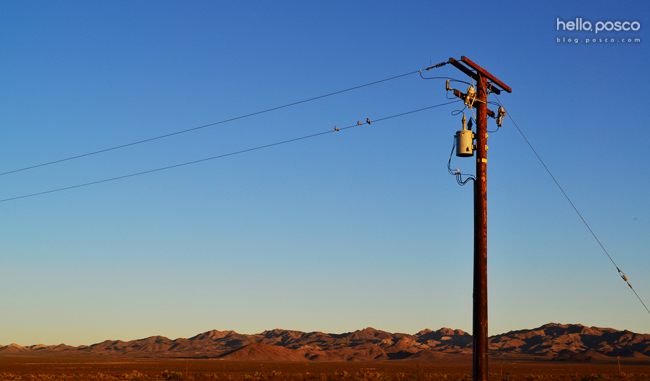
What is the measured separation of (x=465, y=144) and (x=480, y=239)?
240 cm

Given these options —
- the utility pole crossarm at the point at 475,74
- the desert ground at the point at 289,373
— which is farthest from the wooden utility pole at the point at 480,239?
the desert ground at the point at 289,373

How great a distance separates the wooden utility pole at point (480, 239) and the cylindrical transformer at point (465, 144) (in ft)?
0.49

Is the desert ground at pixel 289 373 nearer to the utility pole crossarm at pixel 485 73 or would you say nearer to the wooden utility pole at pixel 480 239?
the wooden utility pole at pixel 480 239

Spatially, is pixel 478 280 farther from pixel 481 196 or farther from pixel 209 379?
pixel 209 379

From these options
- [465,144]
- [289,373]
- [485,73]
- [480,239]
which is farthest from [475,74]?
[289,373]

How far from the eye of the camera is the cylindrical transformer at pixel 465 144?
15547 millimetres

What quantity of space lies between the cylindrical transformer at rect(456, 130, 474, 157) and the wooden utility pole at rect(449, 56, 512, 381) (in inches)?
5.8

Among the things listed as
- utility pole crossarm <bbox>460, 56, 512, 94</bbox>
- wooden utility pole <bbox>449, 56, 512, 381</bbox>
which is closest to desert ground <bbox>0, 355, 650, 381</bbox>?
wooden utility pole <bbox>449, 56, 512, 381</bbox>

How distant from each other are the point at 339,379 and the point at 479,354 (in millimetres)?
39832

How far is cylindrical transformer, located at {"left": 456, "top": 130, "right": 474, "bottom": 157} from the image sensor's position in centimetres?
1555

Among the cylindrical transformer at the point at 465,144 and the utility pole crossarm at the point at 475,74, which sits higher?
the utility pole crossarm at the point at 475,74

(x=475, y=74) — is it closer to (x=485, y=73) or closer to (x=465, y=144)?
(x=485, y=73)

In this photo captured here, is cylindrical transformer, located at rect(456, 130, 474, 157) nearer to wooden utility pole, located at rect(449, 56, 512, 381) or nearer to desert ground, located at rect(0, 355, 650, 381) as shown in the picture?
wooden utility pole, located at rect(449, 56, 512, 381)

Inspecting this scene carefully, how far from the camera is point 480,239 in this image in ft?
48.7
